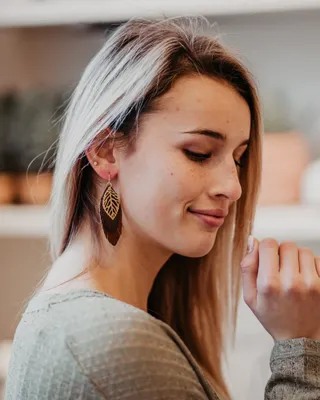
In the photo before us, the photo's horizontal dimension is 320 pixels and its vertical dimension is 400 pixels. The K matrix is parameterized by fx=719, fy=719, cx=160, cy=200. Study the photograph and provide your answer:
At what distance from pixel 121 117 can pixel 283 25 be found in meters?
0.95

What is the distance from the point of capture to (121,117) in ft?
3.14

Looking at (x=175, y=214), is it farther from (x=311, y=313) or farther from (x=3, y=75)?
(x=3, y=75)

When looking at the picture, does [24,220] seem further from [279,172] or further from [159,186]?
[159,186]

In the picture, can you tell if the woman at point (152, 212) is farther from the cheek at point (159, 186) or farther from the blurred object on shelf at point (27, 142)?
the blurred object on shelf at point (27, 142)

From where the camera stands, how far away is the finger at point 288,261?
0.98 meters

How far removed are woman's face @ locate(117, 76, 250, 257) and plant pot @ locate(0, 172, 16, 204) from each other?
0.79 meters

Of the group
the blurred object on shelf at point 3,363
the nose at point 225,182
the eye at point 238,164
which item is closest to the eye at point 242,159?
the eye at point 238,164

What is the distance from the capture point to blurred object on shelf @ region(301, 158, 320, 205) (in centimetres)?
159

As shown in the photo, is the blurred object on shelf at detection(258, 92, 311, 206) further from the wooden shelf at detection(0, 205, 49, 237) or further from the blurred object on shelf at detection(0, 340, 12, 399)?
the blurred object on shelf at detection(0, 340, 12, 399)

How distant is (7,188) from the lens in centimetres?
173

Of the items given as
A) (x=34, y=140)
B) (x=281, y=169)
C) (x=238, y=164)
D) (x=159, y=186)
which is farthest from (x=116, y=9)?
(x=159, y=186)

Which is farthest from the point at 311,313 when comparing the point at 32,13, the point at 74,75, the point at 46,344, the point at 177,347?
the point at 74,75

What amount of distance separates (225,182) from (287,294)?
172mm

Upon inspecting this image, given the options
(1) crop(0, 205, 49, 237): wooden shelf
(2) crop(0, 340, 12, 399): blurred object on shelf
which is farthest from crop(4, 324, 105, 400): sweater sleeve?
(2) crop(0, 340, 12, 399): blurred object on shelf
